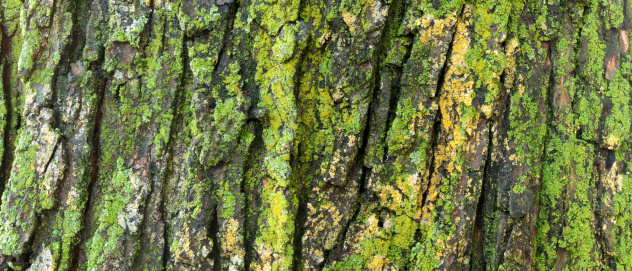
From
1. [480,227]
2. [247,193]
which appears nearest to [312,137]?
[247,193]

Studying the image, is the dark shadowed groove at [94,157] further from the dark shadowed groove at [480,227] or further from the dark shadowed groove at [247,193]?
the dark shadowed groove at [480,227]

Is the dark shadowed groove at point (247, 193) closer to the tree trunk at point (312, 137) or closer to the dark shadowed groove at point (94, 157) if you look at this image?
the tree trunk at point (312, 137)

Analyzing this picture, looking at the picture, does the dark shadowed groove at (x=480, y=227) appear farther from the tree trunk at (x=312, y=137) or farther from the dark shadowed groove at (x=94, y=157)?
the dark shadowed groove at (x=94, y=157)

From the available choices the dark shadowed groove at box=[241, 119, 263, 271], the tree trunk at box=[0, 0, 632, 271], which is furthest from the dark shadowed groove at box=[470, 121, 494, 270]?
Answer: the dark shadowed groove at box=[241, 119, 263, 271]

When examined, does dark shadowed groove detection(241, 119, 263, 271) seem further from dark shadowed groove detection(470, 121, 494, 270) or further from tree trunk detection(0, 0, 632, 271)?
dark shadowed groove detection(470, 121, 494, 270)

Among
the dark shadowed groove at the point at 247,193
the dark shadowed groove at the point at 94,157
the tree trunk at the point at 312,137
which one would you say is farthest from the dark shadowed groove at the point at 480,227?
the dark shadowed groove at the point at 94,157

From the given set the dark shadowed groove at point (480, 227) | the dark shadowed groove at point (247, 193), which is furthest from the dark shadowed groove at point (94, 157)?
the dark shadowed groove at point (480, 227)

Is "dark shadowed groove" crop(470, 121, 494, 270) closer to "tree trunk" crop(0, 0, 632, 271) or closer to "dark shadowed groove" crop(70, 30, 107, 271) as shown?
"tree trunk" crop(0, 0, 632, 271)

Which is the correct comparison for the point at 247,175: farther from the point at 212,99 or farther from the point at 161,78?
the point at 161,78

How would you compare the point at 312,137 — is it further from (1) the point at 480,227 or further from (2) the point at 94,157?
(2) the point at 94,157
